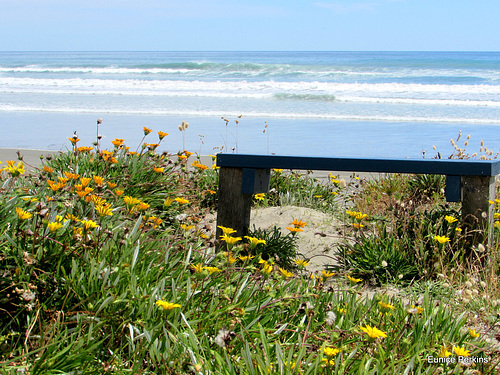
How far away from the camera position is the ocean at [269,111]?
1103 centimetres

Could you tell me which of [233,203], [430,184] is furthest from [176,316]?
[430,184]

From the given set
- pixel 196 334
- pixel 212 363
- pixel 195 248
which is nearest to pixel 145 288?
pixel 196 334

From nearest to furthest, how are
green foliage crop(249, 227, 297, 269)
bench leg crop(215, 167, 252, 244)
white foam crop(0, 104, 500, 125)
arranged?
1. green foliage crop(249, 227, 297, 269)
2. bench leg crop(215, 167, 252, 244)
3. white foam crop(0, 104, 500, 125)

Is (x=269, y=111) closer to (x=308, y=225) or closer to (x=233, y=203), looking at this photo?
(x=308, y=225)

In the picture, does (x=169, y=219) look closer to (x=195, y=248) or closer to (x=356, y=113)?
(x=195, y=248)

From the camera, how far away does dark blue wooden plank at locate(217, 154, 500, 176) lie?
3998 mm

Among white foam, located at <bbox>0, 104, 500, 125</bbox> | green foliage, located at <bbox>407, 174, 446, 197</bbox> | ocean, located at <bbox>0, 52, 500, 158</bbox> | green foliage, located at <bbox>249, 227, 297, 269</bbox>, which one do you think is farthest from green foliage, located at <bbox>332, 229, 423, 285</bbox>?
white foam, located at <bbox>0, 104, 500, 125</bbox>

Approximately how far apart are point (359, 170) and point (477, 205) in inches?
35.8

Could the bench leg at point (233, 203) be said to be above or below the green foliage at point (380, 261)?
above

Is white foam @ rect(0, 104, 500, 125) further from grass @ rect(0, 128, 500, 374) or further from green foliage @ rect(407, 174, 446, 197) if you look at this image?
grass @ rect(0, 128, 500, 374)

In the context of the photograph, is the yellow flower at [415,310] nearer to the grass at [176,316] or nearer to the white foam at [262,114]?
the grass at [176,316]

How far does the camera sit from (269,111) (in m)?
17.2

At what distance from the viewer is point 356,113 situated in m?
16.9

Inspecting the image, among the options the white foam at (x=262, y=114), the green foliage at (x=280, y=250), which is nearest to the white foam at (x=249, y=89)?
the white foam at (x=262, y=114)
